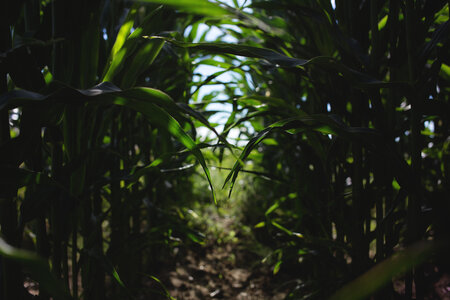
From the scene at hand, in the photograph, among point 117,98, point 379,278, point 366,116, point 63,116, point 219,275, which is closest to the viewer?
point 379,278

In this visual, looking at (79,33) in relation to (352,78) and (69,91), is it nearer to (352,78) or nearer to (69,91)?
(69,91)

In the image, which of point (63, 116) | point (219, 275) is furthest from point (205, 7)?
point (219, 275)

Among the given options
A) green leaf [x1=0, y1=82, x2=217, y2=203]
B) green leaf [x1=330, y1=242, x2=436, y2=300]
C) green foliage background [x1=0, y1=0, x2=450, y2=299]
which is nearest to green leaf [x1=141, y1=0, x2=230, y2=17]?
green foliage background [x1=0, y1=0, x2=450, y2=299]

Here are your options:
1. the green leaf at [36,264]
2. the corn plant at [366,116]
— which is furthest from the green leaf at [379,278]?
the green leaf at [36,264]

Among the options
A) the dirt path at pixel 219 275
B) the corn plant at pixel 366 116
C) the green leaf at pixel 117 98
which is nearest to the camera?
the green leaf at pixel 117 98

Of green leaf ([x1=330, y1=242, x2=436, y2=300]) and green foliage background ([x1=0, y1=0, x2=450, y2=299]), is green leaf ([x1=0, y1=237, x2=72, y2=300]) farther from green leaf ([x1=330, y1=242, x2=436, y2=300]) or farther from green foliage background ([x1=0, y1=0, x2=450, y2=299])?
green leaf ([x1=330, y1=242, x2=436, y2=300])

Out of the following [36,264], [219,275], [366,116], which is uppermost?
[366,116]

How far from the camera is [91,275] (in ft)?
2.02

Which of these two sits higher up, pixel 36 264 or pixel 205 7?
pixel 205 7

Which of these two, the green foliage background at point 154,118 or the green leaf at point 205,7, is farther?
the green foliage background at point 154,118

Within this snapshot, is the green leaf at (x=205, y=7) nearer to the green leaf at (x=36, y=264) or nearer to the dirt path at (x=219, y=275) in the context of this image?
the green leaf at (x=36, y=264)

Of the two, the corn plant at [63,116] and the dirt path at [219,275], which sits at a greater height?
the corn plant at [63,116]

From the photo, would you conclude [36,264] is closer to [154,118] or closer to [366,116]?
[154,118]

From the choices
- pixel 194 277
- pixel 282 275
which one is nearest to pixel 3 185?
pixel 194 277
